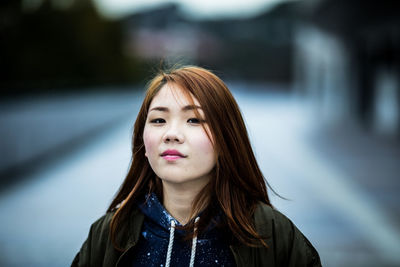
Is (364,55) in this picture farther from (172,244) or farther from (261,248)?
(172,244)

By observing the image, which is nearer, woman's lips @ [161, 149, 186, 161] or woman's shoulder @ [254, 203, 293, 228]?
woman's lips @ [161, 149, 186, 161]

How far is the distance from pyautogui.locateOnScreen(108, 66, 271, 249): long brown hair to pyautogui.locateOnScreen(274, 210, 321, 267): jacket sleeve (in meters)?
0.10

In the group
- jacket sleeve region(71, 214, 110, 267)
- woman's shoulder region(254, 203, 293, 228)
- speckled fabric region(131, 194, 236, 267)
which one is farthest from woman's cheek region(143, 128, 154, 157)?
woman's shoulder region(254, 203, 293, 228)

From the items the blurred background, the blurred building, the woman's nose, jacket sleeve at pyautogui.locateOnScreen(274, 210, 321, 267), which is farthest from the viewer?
the blurred building

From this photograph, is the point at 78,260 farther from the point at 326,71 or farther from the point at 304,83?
the point at 304,83

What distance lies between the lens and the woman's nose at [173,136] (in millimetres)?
1643

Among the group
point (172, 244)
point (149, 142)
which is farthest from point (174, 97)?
point (172, 244)

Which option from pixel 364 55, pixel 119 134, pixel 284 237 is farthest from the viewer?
pixel 364 55

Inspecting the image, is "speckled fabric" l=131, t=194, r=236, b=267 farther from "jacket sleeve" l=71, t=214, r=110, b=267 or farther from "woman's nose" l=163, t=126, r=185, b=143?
"woman's nose" l=163, t=126, r=185, b=143

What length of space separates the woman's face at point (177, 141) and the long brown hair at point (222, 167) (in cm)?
4

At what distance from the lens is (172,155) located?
5.46ft

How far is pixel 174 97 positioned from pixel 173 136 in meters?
0.16

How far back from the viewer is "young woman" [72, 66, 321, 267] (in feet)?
5.54

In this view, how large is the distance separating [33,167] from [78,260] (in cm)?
802
